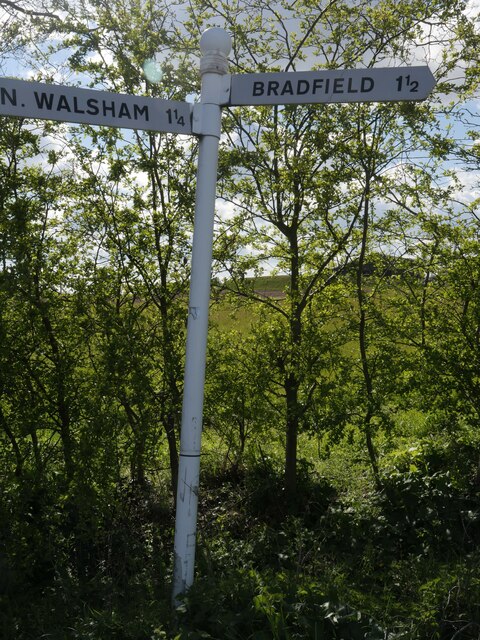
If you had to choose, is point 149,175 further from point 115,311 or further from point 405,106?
point 405,106

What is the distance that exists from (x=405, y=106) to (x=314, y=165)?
813 mm

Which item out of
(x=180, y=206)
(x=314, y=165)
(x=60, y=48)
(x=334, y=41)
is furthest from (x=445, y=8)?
(x=60, y=48)

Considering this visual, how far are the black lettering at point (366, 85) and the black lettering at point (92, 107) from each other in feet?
4.11

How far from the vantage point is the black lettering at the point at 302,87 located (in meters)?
3.06

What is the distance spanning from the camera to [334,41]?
5.34 metres

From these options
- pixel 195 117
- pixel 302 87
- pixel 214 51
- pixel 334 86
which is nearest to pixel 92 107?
pixel 195 117

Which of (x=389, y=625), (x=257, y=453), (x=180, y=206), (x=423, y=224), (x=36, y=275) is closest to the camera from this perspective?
(x=389, y=625)

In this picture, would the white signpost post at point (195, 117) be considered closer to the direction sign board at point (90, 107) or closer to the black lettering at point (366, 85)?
the direction sign board at point (90, 107)

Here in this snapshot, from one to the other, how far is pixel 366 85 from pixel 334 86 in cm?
15

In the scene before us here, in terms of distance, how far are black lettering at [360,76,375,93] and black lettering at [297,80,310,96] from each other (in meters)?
0.25

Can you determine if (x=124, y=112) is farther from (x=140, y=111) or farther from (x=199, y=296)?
(x=199, y=296)

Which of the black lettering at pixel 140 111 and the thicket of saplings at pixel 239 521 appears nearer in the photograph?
the thicket of saplings at pixel 239 521

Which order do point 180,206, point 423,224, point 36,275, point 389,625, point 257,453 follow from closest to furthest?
point 389,625, point 36,275, point 180,206, point 423,224, point 257,453

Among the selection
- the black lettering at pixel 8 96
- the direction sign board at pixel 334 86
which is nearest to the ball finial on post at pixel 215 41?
the direction sign board at pixel 334 86
